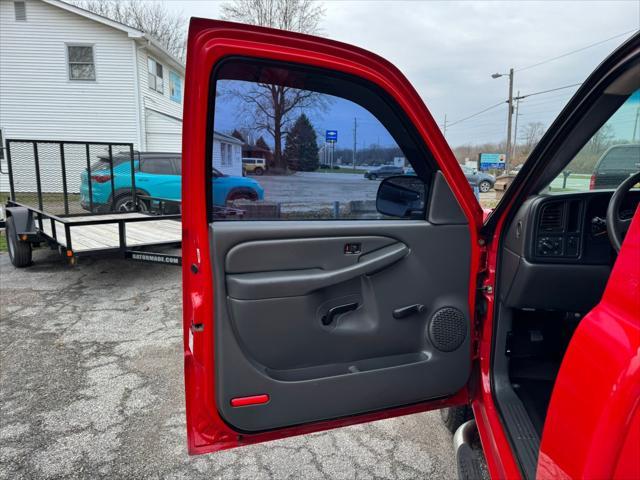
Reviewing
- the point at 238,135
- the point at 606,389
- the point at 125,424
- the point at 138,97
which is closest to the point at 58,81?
the point at 138,97

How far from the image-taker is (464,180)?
6.35ft

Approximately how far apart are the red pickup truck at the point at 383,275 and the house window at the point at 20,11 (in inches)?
708

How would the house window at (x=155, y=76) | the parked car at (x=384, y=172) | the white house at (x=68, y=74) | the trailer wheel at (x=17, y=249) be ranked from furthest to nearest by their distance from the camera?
1. the house window at (x=155, y=76)
2. the white house at (x=68, y=74)
3. the trailer wheel at (x=17, y=249)
4. the parked car at (x=384, y=172)

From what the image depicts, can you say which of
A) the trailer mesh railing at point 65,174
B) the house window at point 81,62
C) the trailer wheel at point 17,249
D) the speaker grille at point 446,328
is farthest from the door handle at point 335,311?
the house window at point 81,62

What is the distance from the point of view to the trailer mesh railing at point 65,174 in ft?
22.0

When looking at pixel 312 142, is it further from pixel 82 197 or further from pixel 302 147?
pixel 82 197

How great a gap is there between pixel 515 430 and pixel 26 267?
24.2 feet

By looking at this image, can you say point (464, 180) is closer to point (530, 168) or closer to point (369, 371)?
point (530, 168)

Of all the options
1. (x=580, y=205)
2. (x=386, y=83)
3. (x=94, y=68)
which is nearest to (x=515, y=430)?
(x=580, y=205)

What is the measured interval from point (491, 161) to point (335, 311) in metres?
22.3

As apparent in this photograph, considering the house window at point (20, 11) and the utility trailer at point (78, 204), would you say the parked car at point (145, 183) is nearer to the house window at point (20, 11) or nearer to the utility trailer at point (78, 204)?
the utility trailer at point (78, 204)

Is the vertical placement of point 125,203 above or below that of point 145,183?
below

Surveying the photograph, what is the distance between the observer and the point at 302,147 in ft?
6.22

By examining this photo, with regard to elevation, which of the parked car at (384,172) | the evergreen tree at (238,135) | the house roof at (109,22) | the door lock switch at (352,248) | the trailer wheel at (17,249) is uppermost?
the house roof at (109,22)
